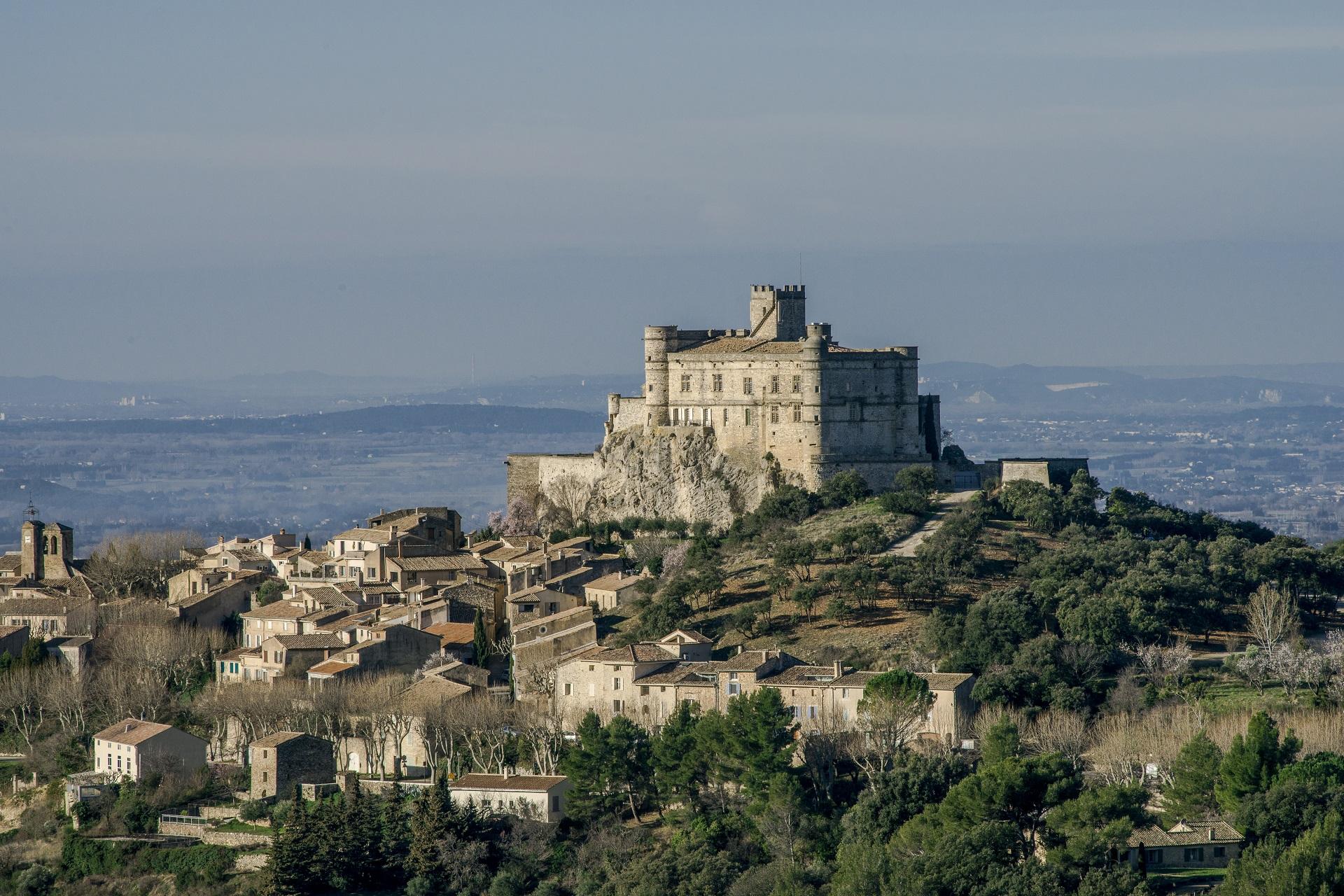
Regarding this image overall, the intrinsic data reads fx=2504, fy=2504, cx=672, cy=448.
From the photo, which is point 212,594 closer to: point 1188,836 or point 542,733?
point 542,733

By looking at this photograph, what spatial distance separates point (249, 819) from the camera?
55.8m

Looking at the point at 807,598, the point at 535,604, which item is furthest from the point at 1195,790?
the point at 535,604

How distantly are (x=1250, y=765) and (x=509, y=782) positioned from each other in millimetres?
15728

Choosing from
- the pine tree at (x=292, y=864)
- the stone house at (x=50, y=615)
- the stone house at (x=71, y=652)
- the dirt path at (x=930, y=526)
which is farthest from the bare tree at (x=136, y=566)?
the pine tree at (x=292, y=864)

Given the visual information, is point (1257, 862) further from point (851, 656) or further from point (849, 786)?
point (851, 656)

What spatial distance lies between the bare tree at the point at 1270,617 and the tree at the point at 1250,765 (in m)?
10.4

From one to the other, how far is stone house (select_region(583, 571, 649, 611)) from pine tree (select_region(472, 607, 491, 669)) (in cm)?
336

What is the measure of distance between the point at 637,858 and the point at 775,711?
421cm

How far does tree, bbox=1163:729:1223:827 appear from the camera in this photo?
48719 mm

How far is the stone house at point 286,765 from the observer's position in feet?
185

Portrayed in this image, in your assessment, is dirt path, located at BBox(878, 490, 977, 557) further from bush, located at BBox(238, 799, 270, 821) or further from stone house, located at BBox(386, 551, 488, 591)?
bush, located at BBox(238, 799, 270, 821)

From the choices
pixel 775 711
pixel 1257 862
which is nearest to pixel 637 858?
pixel 775 711

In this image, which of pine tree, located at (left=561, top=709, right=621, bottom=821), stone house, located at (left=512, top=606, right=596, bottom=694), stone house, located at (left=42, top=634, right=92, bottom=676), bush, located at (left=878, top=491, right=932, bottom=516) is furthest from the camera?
bush, located at (left=878, top=491, right=932, bottom=516)

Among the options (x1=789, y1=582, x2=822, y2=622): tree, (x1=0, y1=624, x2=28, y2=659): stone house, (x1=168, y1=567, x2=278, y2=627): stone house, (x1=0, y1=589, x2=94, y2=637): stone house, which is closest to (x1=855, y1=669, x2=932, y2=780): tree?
(x1=789, y1=582, x2=822, y2=622): tree
